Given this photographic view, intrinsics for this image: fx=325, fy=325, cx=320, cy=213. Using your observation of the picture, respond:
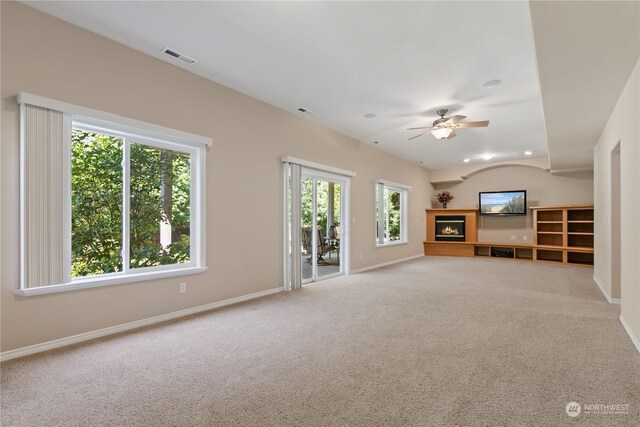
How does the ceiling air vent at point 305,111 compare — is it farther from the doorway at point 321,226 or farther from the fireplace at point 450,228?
the fireplace at point 450,228

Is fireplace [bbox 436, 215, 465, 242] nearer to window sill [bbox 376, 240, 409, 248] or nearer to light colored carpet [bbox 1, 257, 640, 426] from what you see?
window sill [bbox 376, 240, 409, 248]

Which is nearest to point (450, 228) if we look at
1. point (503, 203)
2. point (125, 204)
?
point (503, 203)

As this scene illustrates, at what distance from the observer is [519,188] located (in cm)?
977

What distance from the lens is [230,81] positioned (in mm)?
4230

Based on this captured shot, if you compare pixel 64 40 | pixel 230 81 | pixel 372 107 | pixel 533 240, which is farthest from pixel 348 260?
pixel 533 240

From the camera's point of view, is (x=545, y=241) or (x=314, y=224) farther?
(x=545, y=241)

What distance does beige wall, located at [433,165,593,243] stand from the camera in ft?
29.5

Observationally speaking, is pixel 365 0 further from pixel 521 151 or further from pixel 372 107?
pixel 521 151

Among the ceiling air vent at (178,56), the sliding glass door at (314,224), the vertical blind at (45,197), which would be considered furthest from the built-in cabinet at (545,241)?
the vertical blind at (45,197)

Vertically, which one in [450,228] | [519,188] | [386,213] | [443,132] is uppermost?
[443,132]

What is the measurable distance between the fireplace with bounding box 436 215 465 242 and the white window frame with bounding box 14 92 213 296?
27.1 ft

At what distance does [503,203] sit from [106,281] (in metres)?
10.2

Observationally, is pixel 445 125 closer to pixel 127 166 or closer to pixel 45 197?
pixel 127 166

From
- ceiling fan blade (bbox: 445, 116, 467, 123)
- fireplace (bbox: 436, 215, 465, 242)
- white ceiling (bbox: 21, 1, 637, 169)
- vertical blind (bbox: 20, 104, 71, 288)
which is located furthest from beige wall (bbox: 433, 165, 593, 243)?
vertical blind (bbox: 20, 104, 71, 288)
